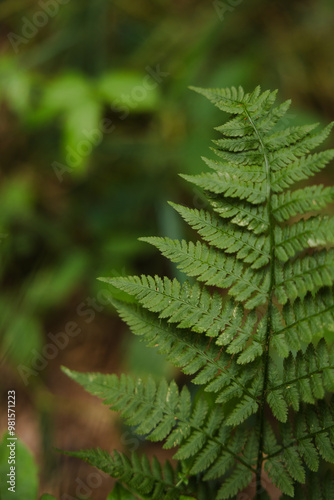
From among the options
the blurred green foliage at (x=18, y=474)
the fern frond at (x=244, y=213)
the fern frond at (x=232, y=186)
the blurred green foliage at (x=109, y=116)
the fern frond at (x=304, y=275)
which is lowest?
the blurred green foliage at (x=18, y=474)

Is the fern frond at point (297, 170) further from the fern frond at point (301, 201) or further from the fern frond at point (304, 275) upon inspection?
the fern frond at point (304, 275)

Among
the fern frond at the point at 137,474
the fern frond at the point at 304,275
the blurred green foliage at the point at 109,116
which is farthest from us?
the blurred green foliage at the point at 109,116

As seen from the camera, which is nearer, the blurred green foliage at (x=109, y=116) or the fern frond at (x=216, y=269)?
the fern frond at (x=216, y=269)

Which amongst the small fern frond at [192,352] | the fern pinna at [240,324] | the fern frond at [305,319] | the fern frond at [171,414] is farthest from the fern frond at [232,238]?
the fern frond at [171,414]

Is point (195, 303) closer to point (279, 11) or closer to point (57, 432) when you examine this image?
point (57, 432)

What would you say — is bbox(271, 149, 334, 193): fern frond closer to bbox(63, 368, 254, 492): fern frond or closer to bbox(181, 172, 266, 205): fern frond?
bbox(181, 172, 266, 205): fern frond

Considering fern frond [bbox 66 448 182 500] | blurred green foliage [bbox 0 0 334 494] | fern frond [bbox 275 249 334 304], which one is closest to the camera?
fern frond [bbox 275 249 334 304]

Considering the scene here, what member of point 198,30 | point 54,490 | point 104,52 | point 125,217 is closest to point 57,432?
point 54,490

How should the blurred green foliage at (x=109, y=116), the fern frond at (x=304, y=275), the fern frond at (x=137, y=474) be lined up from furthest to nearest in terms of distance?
the blurred green foliage at (x=109, y=116), the fern frond at (x=137, y=474), the fern frond at (x=304, y=275)

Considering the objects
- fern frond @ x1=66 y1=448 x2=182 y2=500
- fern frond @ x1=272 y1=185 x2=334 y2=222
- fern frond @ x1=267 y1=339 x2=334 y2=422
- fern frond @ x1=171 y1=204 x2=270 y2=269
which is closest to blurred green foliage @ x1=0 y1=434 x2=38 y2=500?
fern frond @ x1=66 y1=448 x2=182 y2=500
